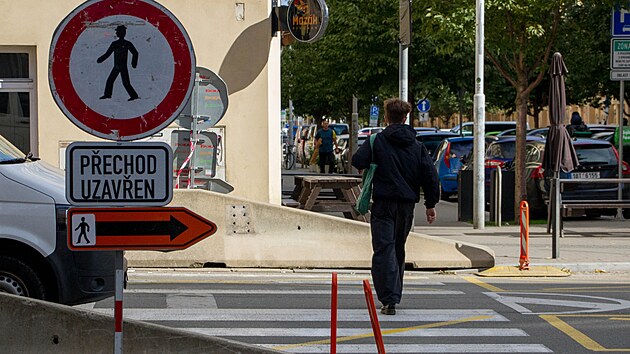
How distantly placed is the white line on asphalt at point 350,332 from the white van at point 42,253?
1.01 m

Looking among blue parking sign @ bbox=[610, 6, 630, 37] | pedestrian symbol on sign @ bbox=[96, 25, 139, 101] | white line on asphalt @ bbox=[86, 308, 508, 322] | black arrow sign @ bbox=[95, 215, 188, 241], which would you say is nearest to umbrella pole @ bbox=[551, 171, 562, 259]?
white line on asphalt @ bbox=[86, 308, 508, 322]

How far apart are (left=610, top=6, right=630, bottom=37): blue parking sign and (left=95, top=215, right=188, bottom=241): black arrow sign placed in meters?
17.2

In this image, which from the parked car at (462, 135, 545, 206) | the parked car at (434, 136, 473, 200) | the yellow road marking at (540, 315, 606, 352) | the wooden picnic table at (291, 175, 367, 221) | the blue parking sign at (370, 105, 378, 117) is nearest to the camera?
the yellow road marking at (540, 315, 606, 352)

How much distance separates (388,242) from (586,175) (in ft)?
40.4

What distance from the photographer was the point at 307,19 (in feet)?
59.3

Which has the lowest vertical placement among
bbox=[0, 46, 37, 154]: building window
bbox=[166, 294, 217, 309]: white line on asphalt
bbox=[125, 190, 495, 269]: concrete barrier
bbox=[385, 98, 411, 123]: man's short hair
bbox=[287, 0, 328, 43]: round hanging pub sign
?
bbox=[166, 294, 217, 309]: white line on asphalt

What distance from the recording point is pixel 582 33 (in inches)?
933

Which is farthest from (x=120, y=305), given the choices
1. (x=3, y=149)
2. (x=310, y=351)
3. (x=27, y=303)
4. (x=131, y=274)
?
(x=131, y=274)

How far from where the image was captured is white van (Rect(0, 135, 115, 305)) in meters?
8.88

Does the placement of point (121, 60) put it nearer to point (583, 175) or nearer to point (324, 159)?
point (583, 175)

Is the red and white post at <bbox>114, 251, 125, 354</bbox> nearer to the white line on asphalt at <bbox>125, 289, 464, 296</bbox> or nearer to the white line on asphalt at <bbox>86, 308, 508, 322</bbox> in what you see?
the white line on asphalt at <bbox>86, 308, 508, 322</bbox>

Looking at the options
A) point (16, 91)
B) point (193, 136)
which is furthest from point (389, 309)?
point (16, 91)

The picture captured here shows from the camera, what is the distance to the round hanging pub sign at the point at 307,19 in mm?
17906

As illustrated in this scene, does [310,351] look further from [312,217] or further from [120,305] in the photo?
[312,217]
